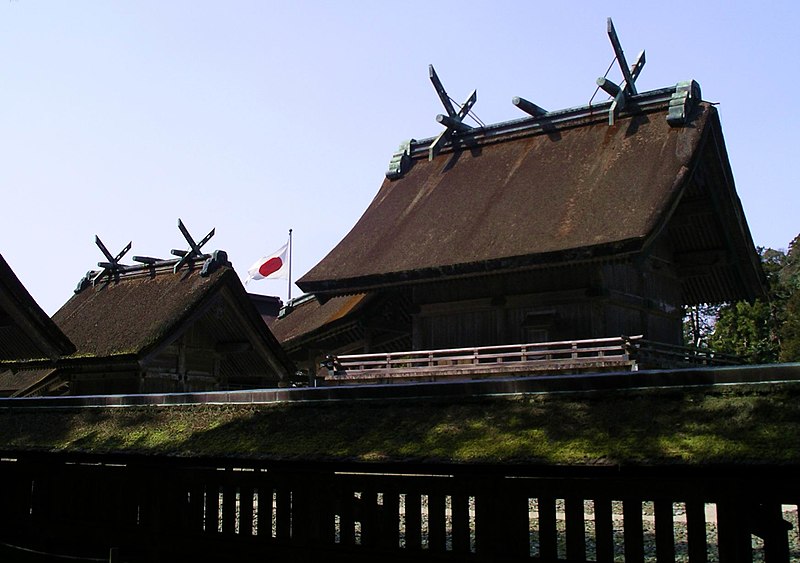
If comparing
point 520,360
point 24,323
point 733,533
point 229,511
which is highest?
point 24,323

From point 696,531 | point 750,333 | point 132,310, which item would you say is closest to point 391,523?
point 696,531

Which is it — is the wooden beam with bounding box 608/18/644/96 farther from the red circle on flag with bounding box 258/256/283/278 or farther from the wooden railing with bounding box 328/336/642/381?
the red circle on flag with bounding box 258/256/283/278

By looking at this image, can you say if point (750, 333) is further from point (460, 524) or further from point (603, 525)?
point (603, 525)

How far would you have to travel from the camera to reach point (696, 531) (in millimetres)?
8383

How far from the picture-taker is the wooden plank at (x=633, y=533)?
8.52m

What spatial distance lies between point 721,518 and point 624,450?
48.3 inches

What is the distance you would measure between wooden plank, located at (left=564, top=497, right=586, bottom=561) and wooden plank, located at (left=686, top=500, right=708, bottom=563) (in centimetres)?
103

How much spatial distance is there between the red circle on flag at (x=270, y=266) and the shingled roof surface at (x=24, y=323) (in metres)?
28.7

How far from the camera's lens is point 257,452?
33.6 ft

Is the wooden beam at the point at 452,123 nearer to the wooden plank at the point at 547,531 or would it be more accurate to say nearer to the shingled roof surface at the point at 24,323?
the shingled roof surface at the point at 24,323

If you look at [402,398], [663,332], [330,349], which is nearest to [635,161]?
[663,332]

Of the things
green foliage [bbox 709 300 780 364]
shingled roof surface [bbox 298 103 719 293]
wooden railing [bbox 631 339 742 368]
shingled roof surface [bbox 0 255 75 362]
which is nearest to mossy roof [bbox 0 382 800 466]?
shingled roof surface [bbox 0 255 75 362]

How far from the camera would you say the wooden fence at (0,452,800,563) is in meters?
8.12

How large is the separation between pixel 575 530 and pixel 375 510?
2629mm
